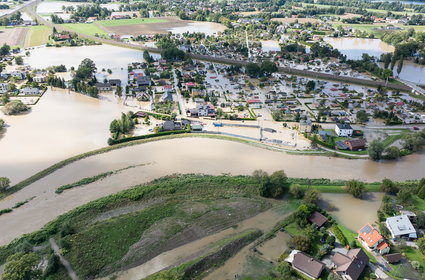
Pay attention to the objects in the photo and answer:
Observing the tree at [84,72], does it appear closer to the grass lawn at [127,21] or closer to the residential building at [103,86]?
the residential building at [103,86]

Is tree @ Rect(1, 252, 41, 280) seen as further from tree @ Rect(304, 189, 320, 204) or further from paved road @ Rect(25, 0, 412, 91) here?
paved road @ Rect(25, 0, 412, 91)

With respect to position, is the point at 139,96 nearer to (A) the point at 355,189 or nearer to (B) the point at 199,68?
(B) the point at 199,68

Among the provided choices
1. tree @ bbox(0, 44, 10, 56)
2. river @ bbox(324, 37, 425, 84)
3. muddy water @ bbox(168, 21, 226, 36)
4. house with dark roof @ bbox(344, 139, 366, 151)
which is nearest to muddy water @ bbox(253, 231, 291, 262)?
house with dark roof @ bbox(344, 139, 366, 151)

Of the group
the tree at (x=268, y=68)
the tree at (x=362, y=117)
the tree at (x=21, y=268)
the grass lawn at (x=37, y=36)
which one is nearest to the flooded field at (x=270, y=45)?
the tree at (x=268, y=68)

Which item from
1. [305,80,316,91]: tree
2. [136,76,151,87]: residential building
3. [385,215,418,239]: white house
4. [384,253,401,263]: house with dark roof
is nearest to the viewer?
[384,253,401,263]: house with dark roof

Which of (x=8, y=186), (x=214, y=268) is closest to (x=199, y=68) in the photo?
(x=8, y=186)

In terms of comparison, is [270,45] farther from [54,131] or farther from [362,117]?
[54,131]

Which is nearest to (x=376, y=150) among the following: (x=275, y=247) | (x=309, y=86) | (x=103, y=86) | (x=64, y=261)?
(x=275, y=247)
